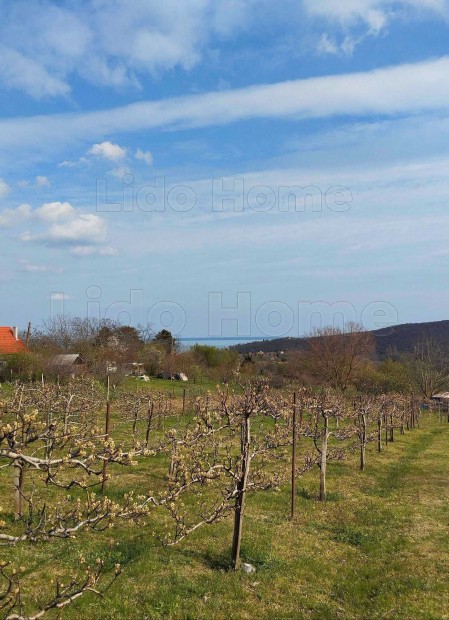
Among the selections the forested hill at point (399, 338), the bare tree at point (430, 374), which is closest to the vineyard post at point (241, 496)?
the bare tree at point (430, 374)

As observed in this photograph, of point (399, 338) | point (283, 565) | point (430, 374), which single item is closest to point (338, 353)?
point (430, 374)

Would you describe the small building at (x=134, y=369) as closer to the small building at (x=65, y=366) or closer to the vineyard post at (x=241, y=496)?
the small building at (x=65, y=366)

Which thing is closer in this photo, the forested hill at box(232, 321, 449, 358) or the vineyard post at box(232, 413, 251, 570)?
the vineyard post at box(232, 413, 251, 570)

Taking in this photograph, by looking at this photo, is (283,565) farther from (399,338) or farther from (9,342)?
(399,338)

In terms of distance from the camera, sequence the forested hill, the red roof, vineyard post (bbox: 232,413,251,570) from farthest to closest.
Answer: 1. the forested hill
2. the red roof
3. vineyard post (bbox: 232,413,251,570)

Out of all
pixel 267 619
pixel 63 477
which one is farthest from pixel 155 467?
pixel 267 619

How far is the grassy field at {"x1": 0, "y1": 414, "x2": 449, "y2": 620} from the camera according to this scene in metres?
8.06

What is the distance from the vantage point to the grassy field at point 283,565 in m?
8.06

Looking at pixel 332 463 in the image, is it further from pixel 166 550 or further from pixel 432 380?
pixel 432 380

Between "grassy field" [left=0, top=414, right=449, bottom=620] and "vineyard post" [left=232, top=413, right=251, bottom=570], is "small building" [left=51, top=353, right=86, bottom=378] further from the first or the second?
"vineyard post" [left=232, top=413, right=251, bottom=570]

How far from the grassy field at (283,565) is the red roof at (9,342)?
40.6m

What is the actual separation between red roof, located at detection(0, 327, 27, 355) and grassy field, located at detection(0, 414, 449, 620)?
40615mm

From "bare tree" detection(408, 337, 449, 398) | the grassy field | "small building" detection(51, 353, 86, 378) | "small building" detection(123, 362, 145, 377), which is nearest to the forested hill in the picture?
"bare tree" detection(408, 337, 449, 398)

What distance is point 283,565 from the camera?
9930mm
